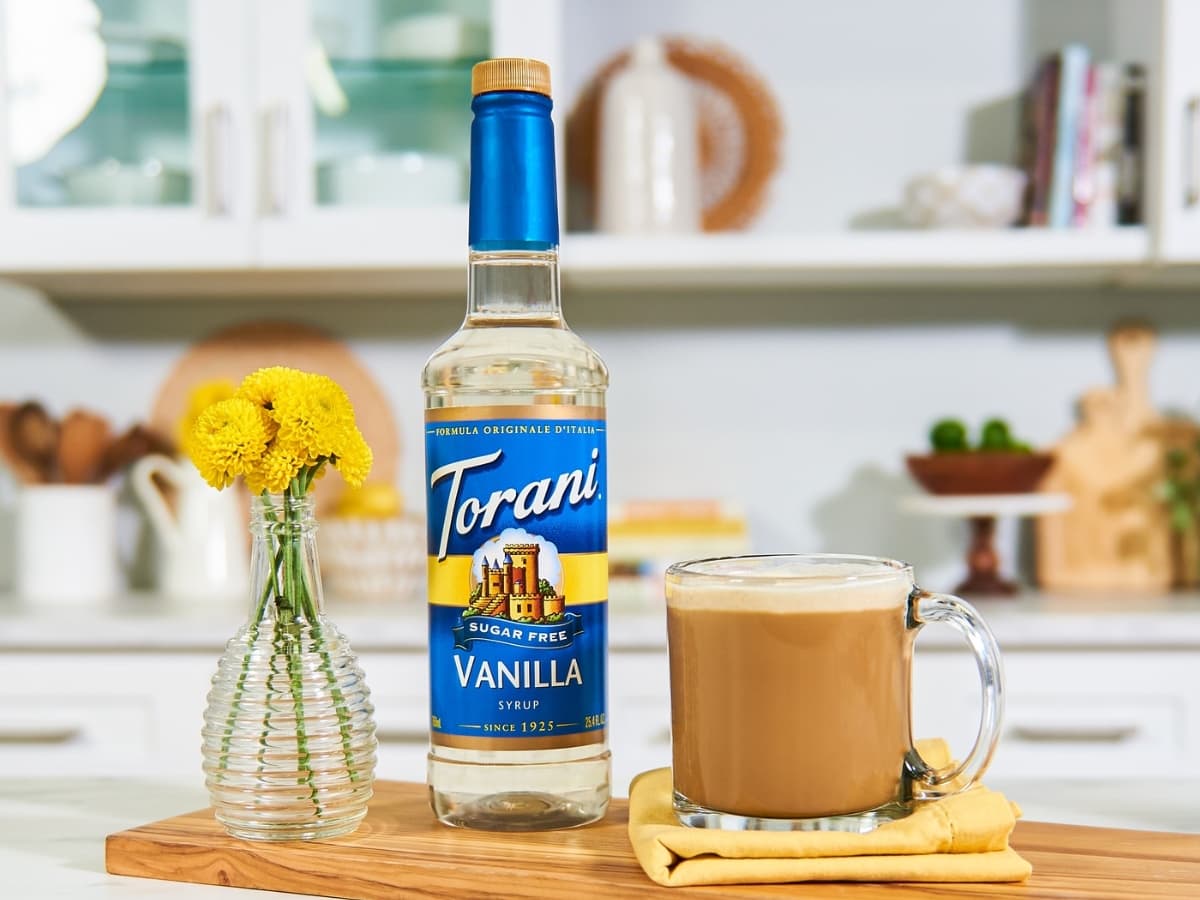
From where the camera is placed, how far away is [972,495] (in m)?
2.01

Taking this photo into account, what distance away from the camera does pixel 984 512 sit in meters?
1.98

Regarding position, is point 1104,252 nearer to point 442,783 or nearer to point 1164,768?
point 1164,768

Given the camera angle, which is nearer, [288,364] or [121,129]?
[121,129]

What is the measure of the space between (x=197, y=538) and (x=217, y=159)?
64cm

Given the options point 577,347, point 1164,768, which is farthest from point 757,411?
point 577,347

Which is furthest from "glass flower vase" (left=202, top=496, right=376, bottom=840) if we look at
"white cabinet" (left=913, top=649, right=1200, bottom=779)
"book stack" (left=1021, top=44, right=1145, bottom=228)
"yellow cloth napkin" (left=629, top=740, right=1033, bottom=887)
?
"book stack" (left=1021, top=44, right=1145, bottom=228)

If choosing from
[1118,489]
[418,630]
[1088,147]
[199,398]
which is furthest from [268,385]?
[1118,489]

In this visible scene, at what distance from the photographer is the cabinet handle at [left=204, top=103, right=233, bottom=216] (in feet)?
6.37

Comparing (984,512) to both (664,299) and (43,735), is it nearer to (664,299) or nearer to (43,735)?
(664,299)

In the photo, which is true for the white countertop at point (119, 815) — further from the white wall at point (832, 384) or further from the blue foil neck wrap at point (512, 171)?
the white wall at point (832, 384)

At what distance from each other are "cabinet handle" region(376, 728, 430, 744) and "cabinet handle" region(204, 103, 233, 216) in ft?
2.67

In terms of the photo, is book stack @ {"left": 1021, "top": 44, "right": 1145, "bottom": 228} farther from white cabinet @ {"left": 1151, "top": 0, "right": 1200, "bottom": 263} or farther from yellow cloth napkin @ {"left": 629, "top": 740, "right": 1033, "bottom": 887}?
yellow cloth napkin @ {"left": 629, "top": 740, "right": 1033, "bottom": 887}

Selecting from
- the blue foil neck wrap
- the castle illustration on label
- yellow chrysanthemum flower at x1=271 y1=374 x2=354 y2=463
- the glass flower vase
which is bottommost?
the glass flower vase

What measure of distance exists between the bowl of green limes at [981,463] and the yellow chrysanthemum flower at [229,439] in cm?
155
